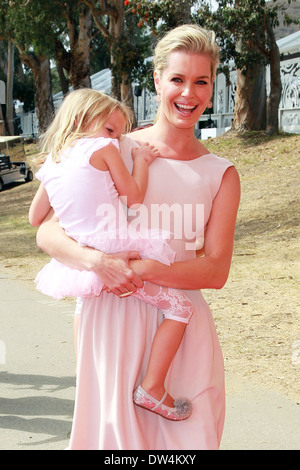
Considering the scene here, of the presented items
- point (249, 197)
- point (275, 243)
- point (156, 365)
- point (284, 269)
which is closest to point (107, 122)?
point (156, 365)

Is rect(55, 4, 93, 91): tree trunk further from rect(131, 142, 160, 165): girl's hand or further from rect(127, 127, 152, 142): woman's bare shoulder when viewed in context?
rect(131, 142, 160, 165): girl's hand

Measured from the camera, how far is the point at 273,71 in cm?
1984

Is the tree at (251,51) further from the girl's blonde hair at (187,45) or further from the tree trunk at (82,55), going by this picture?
the girl's blonde hair at (187,45)

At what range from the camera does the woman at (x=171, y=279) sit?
9.33 ft

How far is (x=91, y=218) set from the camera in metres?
2.90

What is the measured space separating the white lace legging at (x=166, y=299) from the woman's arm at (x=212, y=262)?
0.13 feet

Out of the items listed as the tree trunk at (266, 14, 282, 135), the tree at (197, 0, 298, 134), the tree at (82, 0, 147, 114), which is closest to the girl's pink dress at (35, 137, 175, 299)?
the tree at (197, 0, 298, 134)

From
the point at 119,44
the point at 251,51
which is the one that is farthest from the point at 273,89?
the point at 119,44

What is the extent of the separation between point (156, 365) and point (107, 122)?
0.97 meters

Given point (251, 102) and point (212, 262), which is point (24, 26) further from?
point (212, 262)

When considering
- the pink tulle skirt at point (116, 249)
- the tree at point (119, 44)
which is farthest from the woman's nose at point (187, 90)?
the tree at point (119, 44)

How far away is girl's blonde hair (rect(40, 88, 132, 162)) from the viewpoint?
10.0 feet

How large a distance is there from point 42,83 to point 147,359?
3224 centimetres

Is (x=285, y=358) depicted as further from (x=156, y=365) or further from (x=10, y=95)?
(x=10, y=95)
